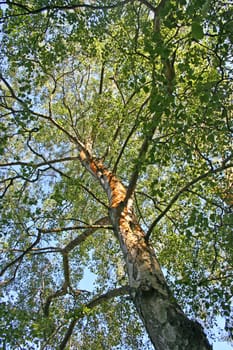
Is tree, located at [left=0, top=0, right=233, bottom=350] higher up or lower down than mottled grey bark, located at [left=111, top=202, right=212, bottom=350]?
higher up

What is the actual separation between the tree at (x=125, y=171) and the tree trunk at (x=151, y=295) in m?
0.02

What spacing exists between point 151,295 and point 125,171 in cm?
516

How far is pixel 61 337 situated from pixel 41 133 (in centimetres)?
505

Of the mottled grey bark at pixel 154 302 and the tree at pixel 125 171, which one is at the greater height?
the tree at pixel 125 171

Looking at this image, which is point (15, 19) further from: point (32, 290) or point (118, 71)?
point (32, 290)

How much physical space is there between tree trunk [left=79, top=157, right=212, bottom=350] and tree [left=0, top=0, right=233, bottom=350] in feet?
0.05

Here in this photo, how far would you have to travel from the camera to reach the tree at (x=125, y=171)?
3693 millimetres

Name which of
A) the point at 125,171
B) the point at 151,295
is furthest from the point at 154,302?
the point at 125,171

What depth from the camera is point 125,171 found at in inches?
351

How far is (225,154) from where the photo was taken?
5.61 m

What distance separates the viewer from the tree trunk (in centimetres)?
340

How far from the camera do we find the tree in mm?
3693

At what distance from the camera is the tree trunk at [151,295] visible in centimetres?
340

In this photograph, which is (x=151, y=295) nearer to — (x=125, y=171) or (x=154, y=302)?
(x=154, y=302)
